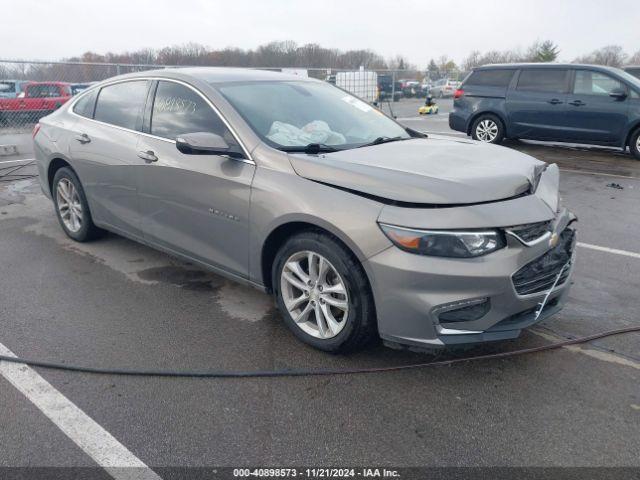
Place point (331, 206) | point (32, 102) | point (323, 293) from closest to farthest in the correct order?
point (331, 206)
point (323, 293)
point (32, 102)

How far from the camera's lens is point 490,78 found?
11.6m

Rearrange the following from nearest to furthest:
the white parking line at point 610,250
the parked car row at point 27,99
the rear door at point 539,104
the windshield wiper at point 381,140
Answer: the windshield wiper at point 381,140 < the white parking line at point 610,250 < the rear door at point 539,104 < the parked car row at point 27,99

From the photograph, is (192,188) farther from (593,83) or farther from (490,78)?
(490,78)

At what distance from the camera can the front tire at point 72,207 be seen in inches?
201

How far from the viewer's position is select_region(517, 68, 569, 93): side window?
1064 cm

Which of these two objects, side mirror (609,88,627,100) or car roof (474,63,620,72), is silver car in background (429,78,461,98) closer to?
car roof (474,63,620,72)

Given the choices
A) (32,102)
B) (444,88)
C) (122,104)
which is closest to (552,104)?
(122,104)

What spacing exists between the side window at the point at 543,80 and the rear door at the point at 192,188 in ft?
29.2

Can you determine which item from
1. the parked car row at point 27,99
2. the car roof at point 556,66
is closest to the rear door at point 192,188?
the car roof at point 556,66

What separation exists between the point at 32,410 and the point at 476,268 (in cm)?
237

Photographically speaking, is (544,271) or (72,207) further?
(72,207)

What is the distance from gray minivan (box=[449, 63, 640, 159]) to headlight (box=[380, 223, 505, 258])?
29.1 ft

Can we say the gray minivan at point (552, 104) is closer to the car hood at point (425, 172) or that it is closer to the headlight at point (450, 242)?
the car hood at point (425, 172)

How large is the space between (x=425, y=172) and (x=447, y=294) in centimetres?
73
